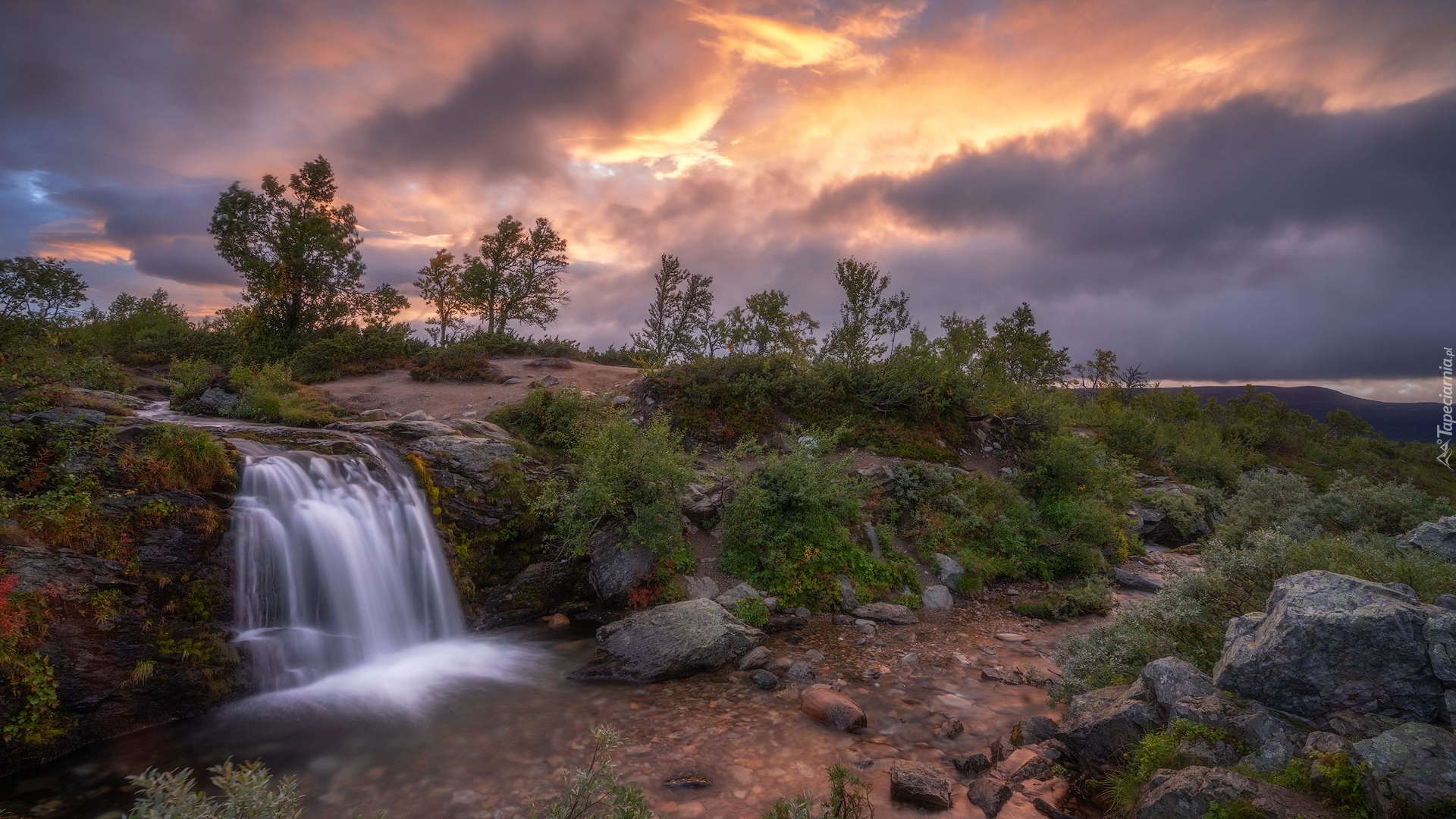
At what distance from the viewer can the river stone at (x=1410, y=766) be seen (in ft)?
11.6

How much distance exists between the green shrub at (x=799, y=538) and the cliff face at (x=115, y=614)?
27.4 feet

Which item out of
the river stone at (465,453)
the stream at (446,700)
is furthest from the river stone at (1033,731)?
the river stone at (465,453)

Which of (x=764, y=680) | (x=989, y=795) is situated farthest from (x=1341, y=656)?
(x=764, y=680)

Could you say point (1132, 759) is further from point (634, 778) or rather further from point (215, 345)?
point (215, 345)

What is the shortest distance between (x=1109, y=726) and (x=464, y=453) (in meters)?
11.8

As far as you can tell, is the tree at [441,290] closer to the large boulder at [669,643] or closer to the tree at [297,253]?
the tree at [297,253]

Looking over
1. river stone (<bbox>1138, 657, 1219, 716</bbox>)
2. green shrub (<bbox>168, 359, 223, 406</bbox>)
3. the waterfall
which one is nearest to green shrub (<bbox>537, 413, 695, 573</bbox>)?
the waterfall

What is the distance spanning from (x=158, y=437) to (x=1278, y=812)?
1322 centimetres

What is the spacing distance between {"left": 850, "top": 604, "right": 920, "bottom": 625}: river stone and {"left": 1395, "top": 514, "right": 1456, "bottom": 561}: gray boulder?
7504 millimetres

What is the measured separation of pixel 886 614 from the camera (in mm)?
11133

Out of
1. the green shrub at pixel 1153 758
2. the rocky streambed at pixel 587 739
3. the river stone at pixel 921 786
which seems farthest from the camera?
the rocky streambed at pixel 587 739

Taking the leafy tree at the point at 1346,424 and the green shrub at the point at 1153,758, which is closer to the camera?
the green shrub at the point at 1153,758

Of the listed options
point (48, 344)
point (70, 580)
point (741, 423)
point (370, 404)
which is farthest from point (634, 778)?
point (370, 404)

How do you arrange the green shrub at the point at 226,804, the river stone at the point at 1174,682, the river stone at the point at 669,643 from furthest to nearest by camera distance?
Result: the river stone at the point at 669,643 < the river stone at the point at 1174,682 < the green shrub at the point at 226,804
